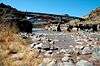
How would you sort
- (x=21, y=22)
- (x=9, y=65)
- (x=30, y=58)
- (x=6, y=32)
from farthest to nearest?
(x=21, y=22), (x=6, y=32), (x=30, y=58), (x=9, y=65)

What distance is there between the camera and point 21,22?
21.5 m

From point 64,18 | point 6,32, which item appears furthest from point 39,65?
point 64,18

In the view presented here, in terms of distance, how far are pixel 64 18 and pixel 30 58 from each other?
1759 inches

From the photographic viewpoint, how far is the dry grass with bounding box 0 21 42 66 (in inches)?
204

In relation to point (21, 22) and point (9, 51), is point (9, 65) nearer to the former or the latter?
point (9, 51)

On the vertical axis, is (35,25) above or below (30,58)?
below

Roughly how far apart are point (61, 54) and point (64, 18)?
42.9 meters

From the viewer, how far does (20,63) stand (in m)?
5.20

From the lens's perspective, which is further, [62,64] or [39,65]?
[62,64]

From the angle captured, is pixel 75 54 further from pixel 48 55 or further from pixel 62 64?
pixel 62 64

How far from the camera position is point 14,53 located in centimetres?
680

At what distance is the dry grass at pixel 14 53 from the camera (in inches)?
204

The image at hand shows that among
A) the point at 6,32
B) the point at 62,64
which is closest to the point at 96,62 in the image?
the point at 62,64

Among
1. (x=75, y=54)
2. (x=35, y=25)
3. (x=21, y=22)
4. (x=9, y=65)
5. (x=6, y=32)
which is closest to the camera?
(x=9, y=65)
